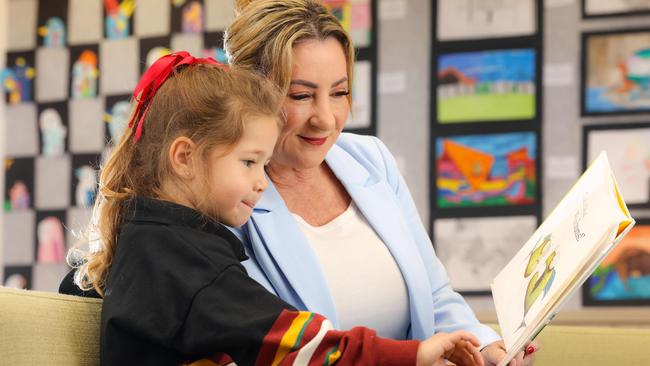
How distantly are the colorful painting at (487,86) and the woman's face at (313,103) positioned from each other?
2241 millimetres

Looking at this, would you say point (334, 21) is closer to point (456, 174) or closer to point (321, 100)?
point (321, 100)

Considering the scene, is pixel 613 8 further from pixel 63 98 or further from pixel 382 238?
pixel 63 98

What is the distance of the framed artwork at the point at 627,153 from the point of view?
3957 millimetres

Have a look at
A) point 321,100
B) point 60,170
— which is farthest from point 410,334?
point 60,170

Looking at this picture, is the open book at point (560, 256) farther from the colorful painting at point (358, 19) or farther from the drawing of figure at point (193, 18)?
the drawing of figure at point (193, 18)

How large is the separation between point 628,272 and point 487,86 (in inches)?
38.8

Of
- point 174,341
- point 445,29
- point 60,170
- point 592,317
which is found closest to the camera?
point 174,341

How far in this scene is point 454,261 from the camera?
4.15 meters

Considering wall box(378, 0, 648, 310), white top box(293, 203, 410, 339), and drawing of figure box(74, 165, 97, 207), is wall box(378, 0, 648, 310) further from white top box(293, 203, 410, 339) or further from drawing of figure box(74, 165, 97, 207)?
white top box(293, 203, 410, 339)

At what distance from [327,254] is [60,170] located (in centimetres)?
305

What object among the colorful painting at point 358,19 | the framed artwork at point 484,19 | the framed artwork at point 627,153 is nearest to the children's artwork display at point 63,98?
the colorful painting at point 358,19

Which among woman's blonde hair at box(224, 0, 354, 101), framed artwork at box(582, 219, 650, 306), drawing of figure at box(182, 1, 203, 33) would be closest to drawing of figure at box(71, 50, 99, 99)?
drawing of figure at box(182, 1, 203, 33)

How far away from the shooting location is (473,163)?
4.16 meters

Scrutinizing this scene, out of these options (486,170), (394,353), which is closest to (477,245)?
(486,170)
